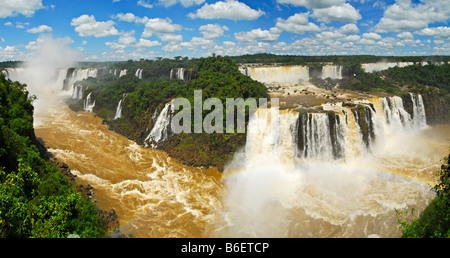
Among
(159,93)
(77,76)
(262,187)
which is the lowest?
(262,187)

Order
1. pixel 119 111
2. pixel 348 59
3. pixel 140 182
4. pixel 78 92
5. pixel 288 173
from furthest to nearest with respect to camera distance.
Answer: pixel 348 59 < pixel 78 92 < pixel 119 111 < pixel 288 173 < pixel 140 182

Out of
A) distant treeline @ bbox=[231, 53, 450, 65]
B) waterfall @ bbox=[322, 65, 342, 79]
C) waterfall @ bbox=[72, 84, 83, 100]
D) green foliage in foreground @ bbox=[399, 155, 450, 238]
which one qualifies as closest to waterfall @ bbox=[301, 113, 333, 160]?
green foliage in foreground @ bbox=[399, 155, 450, 238]

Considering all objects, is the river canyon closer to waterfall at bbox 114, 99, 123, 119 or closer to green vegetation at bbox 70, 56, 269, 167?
green vegetation at bbox 70, 56, 269, 167

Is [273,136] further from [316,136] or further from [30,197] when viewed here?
[30,197]

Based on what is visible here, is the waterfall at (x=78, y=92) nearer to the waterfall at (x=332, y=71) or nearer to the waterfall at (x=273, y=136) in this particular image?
the waterfall at (x=273, y=136)

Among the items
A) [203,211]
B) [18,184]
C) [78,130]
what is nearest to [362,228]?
[203,211]

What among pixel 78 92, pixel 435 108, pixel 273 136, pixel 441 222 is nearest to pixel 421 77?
pixel 435 108

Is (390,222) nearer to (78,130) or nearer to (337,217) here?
(337,217)
